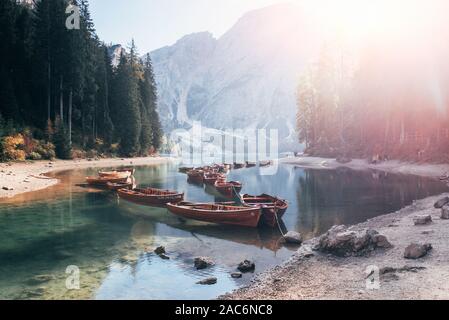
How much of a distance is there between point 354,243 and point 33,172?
41.7 metres

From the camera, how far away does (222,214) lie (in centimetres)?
2289

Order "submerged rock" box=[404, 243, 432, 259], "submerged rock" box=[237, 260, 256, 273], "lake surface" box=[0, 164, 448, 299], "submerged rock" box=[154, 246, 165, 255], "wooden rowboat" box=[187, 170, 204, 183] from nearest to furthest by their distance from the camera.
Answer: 1. "lake surface" box=[0, 164, 448, 299]
2. "submerged rock" box=[404, 243, 432, 259]
3. "submerged rock" box=[237, 260, 256, 273]
4. "submerged rock" box=[154, 246, 165, 255]
5. "wooden rowboat" box=[187, 170, 204, 183]

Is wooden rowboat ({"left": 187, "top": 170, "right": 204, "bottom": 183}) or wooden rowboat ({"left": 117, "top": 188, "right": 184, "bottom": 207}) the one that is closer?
wooden rowboat ({"left": 117, "top": 188, "right": 184, "bottom": 207})

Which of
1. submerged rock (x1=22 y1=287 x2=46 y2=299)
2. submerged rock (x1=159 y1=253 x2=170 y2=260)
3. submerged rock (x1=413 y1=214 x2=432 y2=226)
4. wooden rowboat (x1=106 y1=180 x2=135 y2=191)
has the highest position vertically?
wooden rowboat (x1=106 y1=180 x2=135 y2=191)

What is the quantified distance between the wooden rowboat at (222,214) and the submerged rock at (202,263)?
258 inches

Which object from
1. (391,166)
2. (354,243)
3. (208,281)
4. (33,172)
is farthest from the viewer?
(391,166)

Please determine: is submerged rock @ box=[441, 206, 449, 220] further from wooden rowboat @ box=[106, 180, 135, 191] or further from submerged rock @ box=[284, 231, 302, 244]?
wooden rowboat @ box=[106, 180, 135, 191]

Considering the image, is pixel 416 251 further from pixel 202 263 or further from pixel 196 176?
pixel 196 176

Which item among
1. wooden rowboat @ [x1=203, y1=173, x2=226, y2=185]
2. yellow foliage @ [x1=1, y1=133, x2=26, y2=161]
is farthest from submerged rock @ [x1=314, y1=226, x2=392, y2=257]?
yellow foliage @ [x1=1, y1=133, x2=26, y2=161]

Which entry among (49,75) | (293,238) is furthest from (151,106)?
(293,238)

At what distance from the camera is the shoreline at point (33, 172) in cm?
→ 3447

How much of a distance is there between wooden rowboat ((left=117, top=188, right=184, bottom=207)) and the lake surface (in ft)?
2.33

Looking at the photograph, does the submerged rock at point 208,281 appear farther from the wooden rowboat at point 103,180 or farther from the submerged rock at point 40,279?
the wooden rowboat at point 103,180

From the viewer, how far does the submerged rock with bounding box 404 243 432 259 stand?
557 inches
